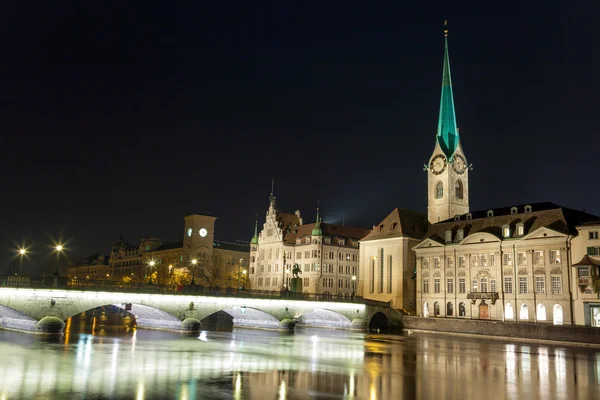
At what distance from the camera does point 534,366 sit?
127 ft

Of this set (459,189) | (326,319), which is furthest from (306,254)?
(459,189)

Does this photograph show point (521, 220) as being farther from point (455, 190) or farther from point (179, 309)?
point (179, 309)

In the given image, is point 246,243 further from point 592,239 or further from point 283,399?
point 283,399

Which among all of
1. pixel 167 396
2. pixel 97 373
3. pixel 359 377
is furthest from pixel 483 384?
pixel 97 373

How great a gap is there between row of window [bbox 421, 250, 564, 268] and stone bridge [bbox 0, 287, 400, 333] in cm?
1030

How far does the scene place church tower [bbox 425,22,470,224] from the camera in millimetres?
111312

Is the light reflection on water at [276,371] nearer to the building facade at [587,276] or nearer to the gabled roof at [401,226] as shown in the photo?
the building facade at [587,276]

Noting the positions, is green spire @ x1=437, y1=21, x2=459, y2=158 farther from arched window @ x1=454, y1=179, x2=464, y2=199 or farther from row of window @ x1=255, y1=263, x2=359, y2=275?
row of window @ x1=255, y1=263, x2=359, y2=275

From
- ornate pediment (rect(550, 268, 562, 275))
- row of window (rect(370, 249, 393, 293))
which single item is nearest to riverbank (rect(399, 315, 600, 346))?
ornate pediment (rect(550, 268, 562, 275))

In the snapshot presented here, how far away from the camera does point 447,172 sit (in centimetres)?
11225

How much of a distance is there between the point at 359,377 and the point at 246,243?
152 meters

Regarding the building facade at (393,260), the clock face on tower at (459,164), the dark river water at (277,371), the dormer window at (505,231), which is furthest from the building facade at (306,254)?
the dark river water at (277,371)

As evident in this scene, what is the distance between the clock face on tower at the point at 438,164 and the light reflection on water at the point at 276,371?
65248 mm

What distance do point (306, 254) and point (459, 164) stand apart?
35.0m
